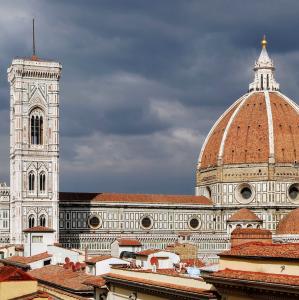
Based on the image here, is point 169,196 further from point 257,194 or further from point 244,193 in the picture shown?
point 257,194

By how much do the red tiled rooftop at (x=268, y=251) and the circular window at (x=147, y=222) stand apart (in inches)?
2610

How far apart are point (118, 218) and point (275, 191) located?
55.7ft

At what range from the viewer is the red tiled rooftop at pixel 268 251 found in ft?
47.2

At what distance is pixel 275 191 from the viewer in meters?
86.4

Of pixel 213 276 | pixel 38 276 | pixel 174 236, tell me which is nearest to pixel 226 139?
pixel 174 236

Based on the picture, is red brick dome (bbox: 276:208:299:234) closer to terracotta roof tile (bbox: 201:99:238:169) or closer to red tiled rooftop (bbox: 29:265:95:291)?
terracotta roof tile (bbox: 201:99:238:169)

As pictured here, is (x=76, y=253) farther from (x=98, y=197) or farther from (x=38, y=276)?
(x=98, y=197)

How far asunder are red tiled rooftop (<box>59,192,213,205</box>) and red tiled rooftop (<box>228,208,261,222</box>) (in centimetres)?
605

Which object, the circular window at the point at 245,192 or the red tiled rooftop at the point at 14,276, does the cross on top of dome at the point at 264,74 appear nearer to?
the circular window at the point at 245,192

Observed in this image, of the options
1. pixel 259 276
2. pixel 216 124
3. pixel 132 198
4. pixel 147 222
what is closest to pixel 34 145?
pixel 132 198

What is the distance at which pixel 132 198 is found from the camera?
83.2 meters

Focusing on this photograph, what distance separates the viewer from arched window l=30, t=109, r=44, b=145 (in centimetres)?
7625

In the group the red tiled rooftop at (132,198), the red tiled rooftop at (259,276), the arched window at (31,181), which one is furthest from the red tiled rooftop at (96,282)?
the red tiled rooftop at (132,198)

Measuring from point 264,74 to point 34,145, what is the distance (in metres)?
33.0
